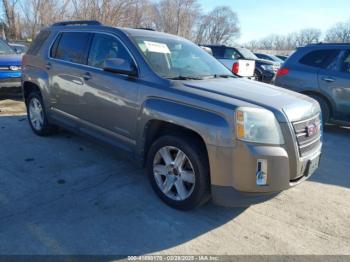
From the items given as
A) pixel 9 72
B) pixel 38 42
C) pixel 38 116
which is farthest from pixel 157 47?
pixel 9 72

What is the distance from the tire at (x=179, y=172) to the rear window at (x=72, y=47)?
188 cm

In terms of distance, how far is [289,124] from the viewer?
3.06 metres

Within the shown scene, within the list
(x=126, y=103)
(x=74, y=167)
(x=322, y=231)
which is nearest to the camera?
(x=322, y=231)

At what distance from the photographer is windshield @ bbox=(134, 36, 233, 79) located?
12.6 ft

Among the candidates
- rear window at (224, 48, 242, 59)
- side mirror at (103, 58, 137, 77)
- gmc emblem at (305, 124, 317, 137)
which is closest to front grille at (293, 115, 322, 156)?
gmc emblem at (305, 124, 317, 137)

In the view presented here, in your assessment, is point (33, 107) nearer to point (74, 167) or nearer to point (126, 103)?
point (74, 167)

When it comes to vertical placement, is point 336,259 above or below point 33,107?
below

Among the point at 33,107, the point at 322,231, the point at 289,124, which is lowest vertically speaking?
the point at 322,231

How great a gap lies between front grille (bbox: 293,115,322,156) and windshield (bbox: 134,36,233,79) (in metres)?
1.32

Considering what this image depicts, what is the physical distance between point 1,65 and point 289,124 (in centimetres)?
747

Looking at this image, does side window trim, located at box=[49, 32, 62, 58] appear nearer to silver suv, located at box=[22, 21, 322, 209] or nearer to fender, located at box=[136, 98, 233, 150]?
silver suv, located at box=[22, 21, 322, 209]

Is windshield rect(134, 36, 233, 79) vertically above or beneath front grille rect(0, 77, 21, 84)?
above

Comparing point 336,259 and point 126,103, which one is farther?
point 126,103

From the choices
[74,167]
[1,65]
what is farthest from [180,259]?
[1,65]
